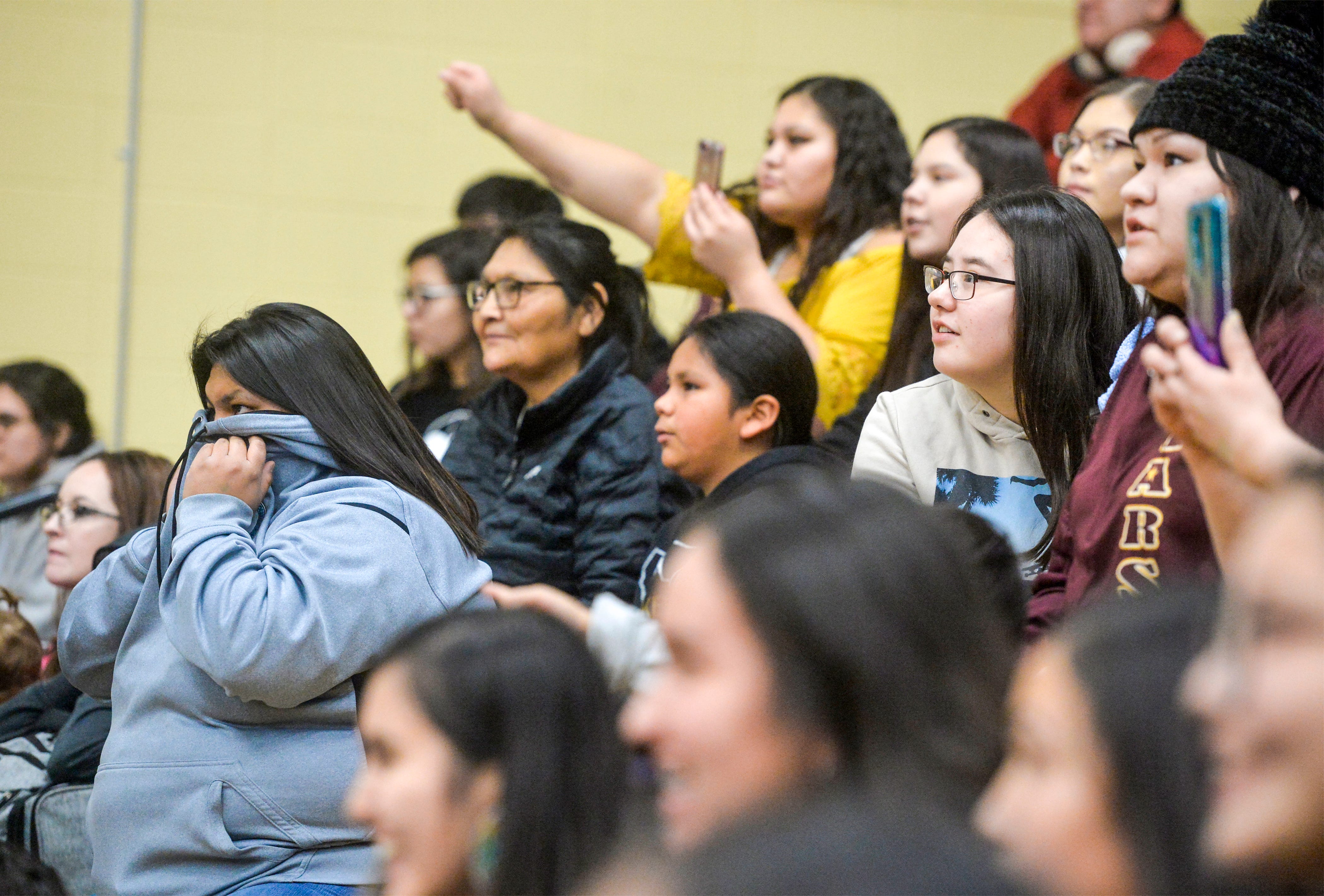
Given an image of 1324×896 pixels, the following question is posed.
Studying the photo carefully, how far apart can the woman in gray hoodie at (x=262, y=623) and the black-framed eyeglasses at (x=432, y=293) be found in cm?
153

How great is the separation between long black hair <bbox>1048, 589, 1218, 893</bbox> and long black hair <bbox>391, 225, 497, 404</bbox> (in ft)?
8.74

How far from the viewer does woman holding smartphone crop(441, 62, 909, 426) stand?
2.81m

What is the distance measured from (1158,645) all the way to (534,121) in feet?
8.47

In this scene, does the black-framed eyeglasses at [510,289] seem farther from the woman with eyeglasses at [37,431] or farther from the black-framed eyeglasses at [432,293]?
the woman with eyeglasses at [37,431]

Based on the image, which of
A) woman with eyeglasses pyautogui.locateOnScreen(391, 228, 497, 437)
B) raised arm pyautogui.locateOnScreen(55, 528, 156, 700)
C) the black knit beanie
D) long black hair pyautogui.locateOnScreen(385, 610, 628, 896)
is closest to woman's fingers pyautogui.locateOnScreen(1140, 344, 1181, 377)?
the black knit beanie

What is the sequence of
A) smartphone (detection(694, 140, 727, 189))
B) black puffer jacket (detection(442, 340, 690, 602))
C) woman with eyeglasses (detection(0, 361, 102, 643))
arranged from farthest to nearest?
woman with eyeglasses (detection(0, 361, 102, 643)), smartphone (detection(694, 140, 727, 189)), black puffer jacket (detection(442, 340, 690, 602))

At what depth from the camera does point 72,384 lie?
12.7ft

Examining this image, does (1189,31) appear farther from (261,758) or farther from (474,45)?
(261,758)

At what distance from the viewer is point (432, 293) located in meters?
3.61

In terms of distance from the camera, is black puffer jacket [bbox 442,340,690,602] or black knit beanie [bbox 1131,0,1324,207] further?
black puffer jacket [bbox 442,340,690,602]

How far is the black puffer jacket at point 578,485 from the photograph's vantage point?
271 centimetres

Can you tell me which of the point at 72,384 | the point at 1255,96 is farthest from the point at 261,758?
the point at 72,384

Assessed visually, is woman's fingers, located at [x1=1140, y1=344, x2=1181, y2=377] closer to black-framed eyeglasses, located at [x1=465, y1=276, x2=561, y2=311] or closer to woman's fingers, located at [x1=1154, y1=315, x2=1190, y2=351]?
woman's fingers, located at [x1=1154, y1=315, x2=1190, y2=351]

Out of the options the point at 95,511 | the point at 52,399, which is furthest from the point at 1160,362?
the point at 52,399
